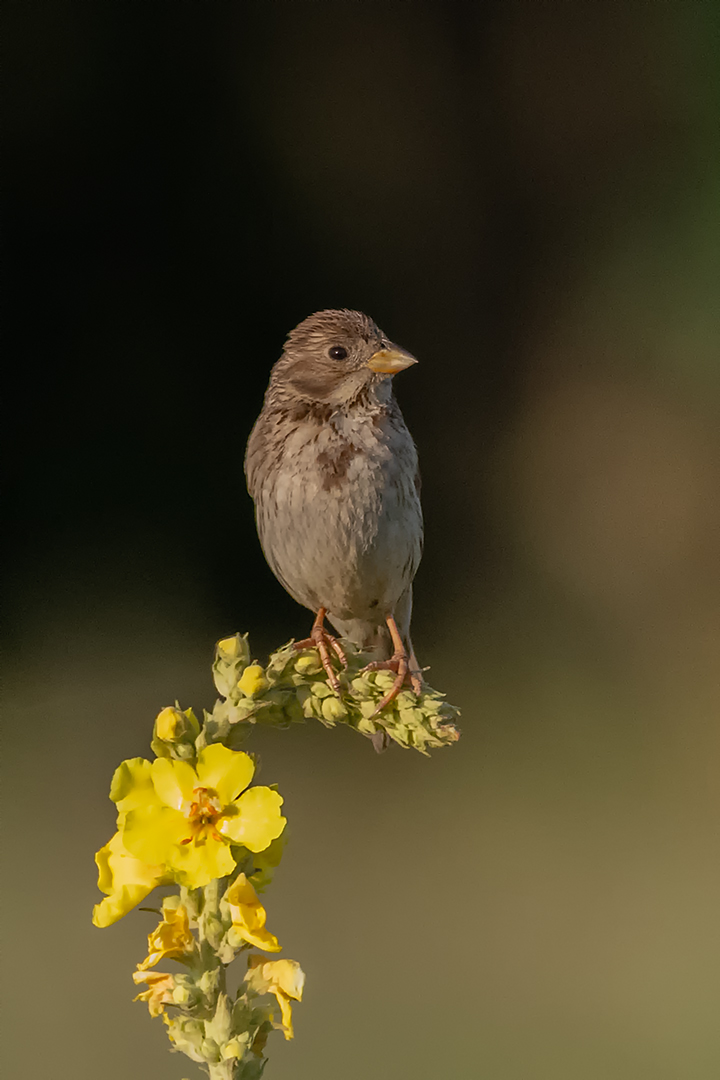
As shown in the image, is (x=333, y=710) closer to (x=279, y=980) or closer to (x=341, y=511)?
(x=279, y=980)

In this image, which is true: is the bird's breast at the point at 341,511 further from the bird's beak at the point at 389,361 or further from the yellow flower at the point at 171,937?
the yellow flower at the point at 171,937

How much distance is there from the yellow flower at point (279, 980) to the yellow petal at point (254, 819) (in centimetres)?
9

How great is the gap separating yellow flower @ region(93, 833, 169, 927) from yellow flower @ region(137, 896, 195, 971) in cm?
2

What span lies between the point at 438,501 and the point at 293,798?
1.09m

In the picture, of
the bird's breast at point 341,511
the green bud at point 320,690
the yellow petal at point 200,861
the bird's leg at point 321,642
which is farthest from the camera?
the bird's breast at point 341,511

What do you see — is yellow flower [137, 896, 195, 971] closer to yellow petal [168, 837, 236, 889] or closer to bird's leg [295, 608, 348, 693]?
yellow petal [168, 837, 236, 889]

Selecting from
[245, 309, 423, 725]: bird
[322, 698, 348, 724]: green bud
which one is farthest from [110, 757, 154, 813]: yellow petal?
[245, 309, 423, 725]: bird

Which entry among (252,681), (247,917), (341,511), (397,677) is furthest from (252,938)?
(341,511)

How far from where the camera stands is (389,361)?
4.19ft

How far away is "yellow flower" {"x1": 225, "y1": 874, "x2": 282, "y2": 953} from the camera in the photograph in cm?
49

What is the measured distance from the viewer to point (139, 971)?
54 cm

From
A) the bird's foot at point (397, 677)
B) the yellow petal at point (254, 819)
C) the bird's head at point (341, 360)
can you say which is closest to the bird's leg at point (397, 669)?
the bird's foot at point (397, 677)

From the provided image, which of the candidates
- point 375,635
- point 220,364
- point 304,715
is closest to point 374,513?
point 375,635

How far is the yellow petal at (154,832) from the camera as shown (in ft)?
1.63
